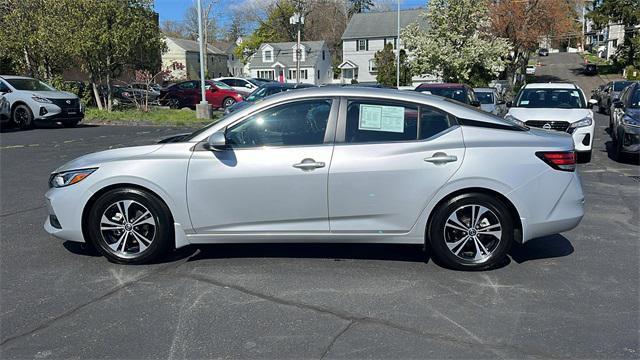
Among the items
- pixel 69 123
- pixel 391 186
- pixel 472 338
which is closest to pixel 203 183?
pixel 391 186

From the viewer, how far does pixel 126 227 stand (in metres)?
4.82

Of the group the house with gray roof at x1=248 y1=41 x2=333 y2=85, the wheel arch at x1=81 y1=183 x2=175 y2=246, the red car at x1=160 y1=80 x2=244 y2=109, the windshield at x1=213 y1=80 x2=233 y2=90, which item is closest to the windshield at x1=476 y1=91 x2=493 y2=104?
the red car at x1=160 y1=80 x2=244 y2=109

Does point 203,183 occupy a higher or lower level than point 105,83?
lower

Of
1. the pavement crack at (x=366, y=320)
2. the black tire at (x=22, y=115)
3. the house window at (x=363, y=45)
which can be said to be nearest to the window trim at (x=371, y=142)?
the pavement crack at (x=366, y=320)

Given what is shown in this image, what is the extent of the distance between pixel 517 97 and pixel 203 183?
9.78 m

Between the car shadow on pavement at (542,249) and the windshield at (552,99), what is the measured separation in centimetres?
678

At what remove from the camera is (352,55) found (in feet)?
218

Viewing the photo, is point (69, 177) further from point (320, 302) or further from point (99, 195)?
point (320, 302)

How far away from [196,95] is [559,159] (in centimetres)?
2431

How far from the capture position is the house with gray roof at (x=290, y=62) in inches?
2697

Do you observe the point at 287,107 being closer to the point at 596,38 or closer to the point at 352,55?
the point at 352,55

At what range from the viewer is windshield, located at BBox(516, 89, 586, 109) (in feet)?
37.9

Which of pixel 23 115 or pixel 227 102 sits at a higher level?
pixel 227 102

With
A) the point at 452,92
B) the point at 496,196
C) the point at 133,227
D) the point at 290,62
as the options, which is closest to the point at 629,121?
the point at 452,92
